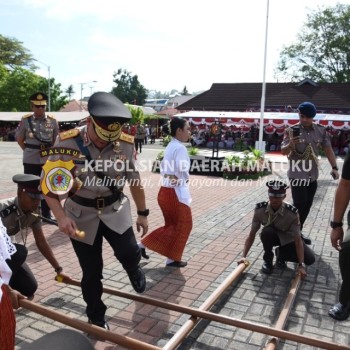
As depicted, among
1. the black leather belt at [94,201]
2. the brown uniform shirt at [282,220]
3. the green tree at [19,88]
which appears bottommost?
the brown uniform shirt at [282,220]

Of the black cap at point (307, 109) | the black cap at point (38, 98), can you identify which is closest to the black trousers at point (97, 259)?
the black cap at point (307, 109)

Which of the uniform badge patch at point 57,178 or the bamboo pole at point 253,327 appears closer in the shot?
the bamboo pole at point 253,327

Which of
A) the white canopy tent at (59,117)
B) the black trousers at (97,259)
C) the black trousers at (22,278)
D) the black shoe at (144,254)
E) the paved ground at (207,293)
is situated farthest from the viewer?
the white canopy tent at (59,117)

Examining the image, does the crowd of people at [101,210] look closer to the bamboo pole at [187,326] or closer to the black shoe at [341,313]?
the black shoe at [341,313]

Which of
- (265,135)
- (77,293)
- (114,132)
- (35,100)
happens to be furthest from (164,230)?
(265,135)

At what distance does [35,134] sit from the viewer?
234 inches

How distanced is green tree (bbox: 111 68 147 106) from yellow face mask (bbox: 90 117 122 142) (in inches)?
2798

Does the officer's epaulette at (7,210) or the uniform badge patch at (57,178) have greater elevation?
the uniform badge patch at (57,178)

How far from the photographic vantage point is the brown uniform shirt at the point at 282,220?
165 inches

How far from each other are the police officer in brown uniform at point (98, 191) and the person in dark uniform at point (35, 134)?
10.6 feet

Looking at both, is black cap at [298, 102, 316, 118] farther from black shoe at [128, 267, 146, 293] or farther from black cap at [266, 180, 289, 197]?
black shoe at [128, 267, 146, 293]

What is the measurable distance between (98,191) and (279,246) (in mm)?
2481

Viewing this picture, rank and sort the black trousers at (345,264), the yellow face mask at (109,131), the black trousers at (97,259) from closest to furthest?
the black trousers at (345,264) < the yellow face mask at (109,131) < the black trousers at (97,259)

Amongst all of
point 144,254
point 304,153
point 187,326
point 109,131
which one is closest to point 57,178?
point 109,131
